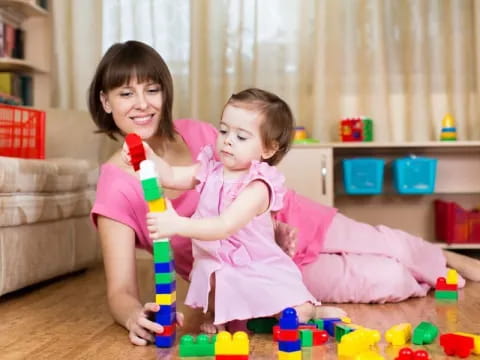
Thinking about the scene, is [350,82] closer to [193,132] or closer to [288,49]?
[288,49]

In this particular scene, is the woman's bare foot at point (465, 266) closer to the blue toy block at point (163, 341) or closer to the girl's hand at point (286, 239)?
the girl's hand at point (286, 239)

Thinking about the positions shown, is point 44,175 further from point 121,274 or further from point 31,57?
point 31,57

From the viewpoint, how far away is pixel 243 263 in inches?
56.1

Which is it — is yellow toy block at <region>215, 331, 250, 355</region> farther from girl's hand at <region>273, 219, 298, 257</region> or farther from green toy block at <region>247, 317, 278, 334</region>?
girl's hand at <region>273, 219, 298, 257</region>

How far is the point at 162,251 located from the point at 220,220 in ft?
0.40

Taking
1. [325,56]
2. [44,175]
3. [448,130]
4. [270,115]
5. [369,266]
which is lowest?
[369,266]

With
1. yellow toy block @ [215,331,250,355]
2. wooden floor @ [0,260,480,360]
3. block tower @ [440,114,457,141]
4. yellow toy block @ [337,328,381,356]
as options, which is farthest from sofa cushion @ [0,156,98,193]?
block tower @ [440,114,457,141]

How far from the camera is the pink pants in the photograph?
1843 millimetres

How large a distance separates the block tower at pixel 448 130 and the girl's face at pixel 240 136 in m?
1.80

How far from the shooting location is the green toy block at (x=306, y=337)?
1326mm

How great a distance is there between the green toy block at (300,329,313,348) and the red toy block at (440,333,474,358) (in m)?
0.25

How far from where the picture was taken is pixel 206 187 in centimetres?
146

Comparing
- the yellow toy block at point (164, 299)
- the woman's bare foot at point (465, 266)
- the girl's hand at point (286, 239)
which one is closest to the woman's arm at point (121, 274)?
the yellow toy block at point (164, 299)

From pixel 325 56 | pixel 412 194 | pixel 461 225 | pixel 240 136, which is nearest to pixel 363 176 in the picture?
pixel 412 194
